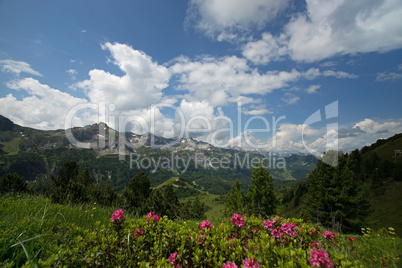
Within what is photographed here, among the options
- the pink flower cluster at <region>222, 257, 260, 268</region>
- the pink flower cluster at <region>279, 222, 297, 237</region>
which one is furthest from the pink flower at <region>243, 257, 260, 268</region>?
the pink flower cluster at <region>279, 222, 297, 237</region>

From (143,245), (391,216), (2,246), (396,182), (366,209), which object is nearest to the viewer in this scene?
(2,246)

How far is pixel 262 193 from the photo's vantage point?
3441 cm

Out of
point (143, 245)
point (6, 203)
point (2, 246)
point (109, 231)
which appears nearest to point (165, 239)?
point (143, 245)

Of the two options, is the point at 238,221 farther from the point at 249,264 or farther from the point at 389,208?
the point at 389,208

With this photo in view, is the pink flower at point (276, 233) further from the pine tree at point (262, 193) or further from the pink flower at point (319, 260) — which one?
the pine tree at point (262, 193)

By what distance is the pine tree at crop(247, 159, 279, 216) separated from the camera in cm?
3412

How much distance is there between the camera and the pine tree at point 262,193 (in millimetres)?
34125

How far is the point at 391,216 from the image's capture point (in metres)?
61.6

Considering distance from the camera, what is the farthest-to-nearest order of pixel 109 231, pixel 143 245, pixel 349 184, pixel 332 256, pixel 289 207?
1. pixel 289 207
2. pixel 349 184
3. pixel 109 231
4. pixel 143 245
5. pixel 332 256

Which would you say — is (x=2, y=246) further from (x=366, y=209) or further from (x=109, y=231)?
(x=366, y=209)

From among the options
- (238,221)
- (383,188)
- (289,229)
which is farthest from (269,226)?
(383,188)

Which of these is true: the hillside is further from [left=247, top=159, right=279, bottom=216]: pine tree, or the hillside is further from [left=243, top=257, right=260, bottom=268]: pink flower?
[left=243, top=257, right=260, bottom=268]: pink flower

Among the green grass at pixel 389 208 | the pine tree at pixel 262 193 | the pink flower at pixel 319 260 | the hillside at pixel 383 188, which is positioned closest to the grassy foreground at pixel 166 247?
the pink flower at pixel 319 260

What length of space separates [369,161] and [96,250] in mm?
134833
